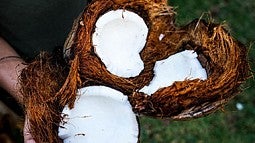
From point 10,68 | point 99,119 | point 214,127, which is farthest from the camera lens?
point 214,127

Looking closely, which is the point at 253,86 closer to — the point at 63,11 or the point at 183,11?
the point at 183,11

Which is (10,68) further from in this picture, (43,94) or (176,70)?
(176,70)

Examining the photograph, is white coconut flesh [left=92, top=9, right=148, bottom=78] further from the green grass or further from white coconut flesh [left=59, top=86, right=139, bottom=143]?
the green grass

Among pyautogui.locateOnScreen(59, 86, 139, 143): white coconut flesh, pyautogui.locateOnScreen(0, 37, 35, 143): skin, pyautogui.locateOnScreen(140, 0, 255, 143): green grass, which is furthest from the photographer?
pyautogui.locateOnScreen(140, 0, 255, 143): green grass

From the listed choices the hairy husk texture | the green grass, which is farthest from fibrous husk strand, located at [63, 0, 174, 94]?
the green grass

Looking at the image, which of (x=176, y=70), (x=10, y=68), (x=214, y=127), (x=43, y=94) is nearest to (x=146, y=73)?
(x=176, y=70)

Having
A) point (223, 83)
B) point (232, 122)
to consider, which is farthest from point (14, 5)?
point (232, 122)
